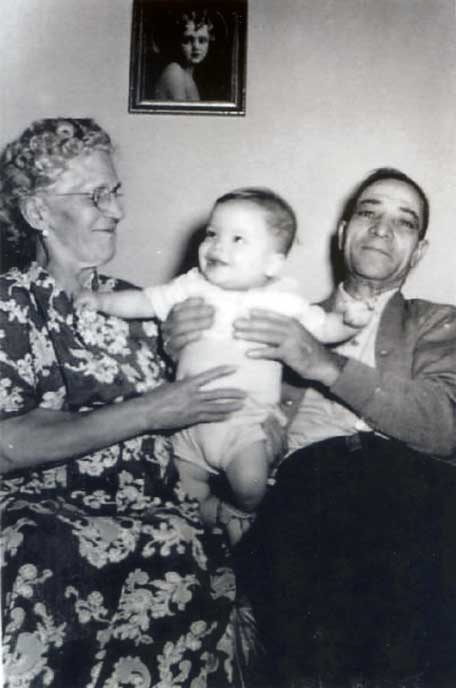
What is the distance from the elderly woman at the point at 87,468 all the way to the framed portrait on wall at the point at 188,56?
23 cm

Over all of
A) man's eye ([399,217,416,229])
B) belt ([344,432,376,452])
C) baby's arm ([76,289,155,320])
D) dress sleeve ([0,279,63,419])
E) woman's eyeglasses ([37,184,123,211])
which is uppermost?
woman's eyeglasses ([37,184,123,211])

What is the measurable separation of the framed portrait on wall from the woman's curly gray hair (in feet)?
0.75

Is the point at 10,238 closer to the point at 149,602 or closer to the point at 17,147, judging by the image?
the point at 17,147

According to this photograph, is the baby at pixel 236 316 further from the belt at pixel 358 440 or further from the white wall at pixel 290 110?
the white wall at pixel 290 110

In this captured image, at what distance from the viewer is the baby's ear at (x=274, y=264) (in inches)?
58.7

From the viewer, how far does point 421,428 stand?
1510 mm

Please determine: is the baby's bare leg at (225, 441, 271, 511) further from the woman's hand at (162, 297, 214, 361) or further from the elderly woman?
the woman's hand at (162, 297, 214, 361)

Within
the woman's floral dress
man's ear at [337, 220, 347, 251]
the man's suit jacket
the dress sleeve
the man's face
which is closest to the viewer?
the woman's floral dress

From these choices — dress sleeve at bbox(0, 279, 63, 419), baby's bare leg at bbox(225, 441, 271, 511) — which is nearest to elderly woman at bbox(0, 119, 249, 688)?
dress sleeve at bbox(0, 279, 63, 419)

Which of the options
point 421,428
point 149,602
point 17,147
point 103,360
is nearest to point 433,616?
point 421,428

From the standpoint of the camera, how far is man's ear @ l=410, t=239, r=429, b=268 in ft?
5.61

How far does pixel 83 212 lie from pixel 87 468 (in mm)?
557

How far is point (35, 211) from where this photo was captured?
1.60 meters

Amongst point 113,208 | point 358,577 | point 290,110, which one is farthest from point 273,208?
point 358,577
